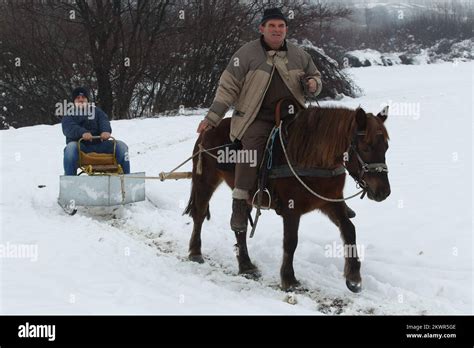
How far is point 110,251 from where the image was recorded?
5.86 metres

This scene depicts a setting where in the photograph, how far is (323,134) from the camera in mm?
4672

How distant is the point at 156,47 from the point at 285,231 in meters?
16.6

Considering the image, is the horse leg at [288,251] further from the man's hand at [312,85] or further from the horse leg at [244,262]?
the man's hand at [312,85]

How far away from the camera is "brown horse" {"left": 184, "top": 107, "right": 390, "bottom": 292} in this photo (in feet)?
14.2

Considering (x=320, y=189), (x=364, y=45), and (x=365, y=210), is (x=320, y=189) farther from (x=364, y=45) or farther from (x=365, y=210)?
(x=364, y=45)

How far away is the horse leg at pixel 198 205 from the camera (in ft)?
19.5

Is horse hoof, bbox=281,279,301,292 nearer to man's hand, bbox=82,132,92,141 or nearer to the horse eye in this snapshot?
the horse eye

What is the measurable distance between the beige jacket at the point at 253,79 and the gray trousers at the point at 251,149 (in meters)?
0.08

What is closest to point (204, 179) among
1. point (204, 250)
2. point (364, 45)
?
point (204, 250)

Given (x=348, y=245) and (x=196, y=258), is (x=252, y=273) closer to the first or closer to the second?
(x=196, y=258)

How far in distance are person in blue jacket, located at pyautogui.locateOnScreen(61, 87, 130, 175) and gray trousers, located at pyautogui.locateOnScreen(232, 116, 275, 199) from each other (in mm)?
3153

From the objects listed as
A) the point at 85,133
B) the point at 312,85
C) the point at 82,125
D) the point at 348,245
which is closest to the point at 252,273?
the point at 348,245

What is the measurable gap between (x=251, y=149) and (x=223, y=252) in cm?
162

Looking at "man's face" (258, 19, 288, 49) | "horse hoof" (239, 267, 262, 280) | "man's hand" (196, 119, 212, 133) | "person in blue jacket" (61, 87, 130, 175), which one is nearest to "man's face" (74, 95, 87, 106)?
"person in blue jacket" (61, 87, 130, 175)
